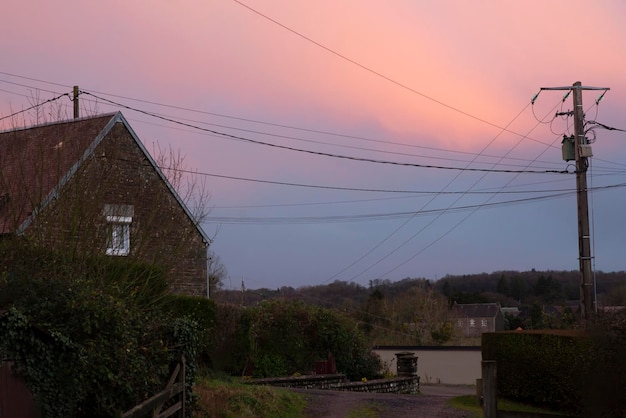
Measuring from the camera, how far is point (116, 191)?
1817 centimetres

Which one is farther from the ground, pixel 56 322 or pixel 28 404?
pixel 56 322

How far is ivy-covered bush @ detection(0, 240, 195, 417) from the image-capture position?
38.9 ft

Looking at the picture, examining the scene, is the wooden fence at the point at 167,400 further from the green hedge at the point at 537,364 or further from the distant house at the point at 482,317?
the distant house at the point at 482,317

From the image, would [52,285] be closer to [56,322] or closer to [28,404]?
[56,322]

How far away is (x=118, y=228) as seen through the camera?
1742 centimetres

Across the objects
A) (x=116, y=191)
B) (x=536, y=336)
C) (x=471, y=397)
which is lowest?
(x=471, y=397)

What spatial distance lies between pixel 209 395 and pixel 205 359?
36.2ft

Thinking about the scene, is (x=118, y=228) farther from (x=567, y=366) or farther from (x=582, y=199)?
(x=582, y=199)

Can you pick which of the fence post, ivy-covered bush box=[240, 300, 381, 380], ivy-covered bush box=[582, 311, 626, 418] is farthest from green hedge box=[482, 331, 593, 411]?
ivy-covered bush box=[240, 300, 381, 380]

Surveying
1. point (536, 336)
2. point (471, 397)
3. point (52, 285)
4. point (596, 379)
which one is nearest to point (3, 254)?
point (52, 285)

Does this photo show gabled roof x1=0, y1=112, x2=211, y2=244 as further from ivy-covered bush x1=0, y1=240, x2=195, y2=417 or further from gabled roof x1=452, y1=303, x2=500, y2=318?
gabled roof x1=452, y1=303, x2=500, y2=318

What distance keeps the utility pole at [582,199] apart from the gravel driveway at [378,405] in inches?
208

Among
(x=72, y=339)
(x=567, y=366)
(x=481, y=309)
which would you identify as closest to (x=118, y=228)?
(x=72, y=339)

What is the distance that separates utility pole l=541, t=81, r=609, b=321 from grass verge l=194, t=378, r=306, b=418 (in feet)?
31.0
